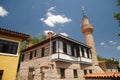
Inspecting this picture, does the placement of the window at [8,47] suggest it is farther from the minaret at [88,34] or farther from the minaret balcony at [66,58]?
the minaret at [88,34]

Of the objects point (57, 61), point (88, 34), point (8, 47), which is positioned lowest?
point (57, 61)

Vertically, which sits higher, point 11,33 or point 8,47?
point 11,33

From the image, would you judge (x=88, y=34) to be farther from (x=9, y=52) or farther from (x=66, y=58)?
(x=9, y=52)

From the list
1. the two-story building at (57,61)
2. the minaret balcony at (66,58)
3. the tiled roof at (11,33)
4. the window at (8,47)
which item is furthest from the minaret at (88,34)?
the window at (8,47)

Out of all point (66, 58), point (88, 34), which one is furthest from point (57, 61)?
point (88, 34)

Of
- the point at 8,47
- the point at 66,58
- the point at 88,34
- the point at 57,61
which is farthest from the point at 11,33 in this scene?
the point at 88,34

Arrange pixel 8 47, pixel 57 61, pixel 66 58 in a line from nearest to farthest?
pixel 8 47, pixel 57 61, pixel 66 58

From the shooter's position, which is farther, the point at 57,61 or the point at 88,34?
the point at 88,34

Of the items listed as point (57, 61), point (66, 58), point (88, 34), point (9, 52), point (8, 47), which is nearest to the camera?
point (9, 52)

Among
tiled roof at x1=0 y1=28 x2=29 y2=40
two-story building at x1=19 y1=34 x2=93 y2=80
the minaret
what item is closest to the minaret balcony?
two-story building at x1=19 y1=34 x2=93 y2=80

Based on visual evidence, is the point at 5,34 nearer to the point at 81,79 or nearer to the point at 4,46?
the point at 4,46

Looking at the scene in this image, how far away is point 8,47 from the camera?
32.6ft

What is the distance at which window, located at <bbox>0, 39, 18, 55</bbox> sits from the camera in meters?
9.58

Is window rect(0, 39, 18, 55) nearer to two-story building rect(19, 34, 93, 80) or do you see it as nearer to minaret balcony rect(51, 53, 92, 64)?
two-story building rect(19, 34, 93, 80)
